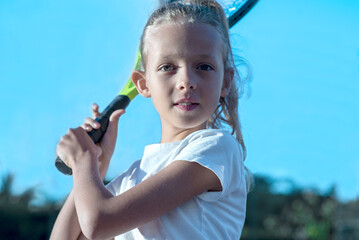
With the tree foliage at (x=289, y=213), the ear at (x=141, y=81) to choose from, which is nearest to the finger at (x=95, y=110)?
the ear at (x=141, y=81)

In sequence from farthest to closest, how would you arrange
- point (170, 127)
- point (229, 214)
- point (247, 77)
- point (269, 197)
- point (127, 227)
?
point (269, 197) → point (247, 77) → point (170, 127) → point (229, 214) → point (127, 227)

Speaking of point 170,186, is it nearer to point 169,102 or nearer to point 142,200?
point 142,200

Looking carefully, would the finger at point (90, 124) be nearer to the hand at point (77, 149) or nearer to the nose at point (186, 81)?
the hand at point (77, 149)

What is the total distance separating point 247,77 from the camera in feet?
4.25

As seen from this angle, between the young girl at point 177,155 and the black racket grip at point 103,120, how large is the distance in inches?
0.6

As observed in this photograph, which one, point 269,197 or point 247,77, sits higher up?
point 247,77

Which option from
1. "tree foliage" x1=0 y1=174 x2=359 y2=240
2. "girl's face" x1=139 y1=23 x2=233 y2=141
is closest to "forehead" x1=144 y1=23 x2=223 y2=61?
"girl's face" x1=139 y1=23 x2=233 y2=141

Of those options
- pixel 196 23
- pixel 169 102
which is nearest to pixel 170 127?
pixel 169 102

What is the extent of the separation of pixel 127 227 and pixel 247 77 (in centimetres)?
58

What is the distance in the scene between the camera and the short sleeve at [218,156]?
910 mm

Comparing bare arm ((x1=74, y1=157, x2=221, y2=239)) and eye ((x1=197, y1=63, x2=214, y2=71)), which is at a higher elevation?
eye ((x1=197, y1=63, x2=214, y2=71))

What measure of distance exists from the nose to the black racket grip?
0.79 feet

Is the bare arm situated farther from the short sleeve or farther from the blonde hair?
the blonde hair

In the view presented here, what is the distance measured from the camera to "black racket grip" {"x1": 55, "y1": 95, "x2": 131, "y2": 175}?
1056 mm
